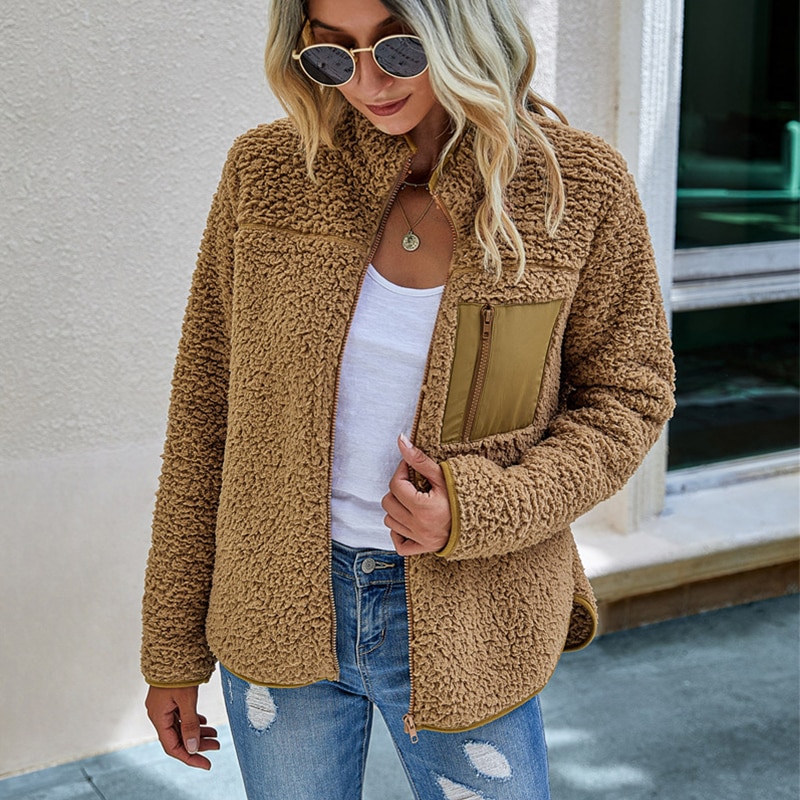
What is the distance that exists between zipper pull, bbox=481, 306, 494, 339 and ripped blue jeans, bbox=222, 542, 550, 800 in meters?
0.34

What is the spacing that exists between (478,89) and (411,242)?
0.24m

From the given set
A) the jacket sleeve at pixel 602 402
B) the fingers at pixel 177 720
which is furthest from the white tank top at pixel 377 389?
the fingers at pixel 177 720

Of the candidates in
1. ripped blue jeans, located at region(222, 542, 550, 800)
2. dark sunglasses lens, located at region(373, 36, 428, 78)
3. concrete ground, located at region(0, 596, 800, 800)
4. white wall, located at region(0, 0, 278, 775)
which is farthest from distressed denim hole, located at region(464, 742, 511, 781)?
white wall, located at region(0, 0, 278, 775)

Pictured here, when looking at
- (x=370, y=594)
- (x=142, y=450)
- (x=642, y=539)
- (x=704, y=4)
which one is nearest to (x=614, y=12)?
(x=704, y=4)

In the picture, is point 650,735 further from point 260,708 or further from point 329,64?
point 329,64

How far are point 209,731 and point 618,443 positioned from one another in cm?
85

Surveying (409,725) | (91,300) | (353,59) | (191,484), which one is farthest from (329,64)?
(91,300)

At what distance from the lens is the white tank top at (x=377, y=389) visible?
1.46m

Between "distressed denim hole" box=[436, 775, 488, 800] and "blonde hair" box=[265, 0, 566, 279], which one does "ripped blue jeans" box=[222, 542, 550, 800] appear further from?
"blonde hair" box=[265, 0, 566, 279]

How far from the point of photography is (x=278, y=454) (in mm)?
1500

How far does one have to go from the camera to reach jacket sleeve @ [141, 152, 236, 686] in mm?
→ 1615

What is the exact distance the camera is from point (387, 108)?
142cm

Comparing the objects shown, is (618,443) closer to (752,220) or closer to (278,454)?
(278,454)

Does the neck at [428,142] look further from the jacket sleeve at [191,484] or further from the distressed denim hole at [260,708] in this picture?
the distressed denim hole at [260,708]
